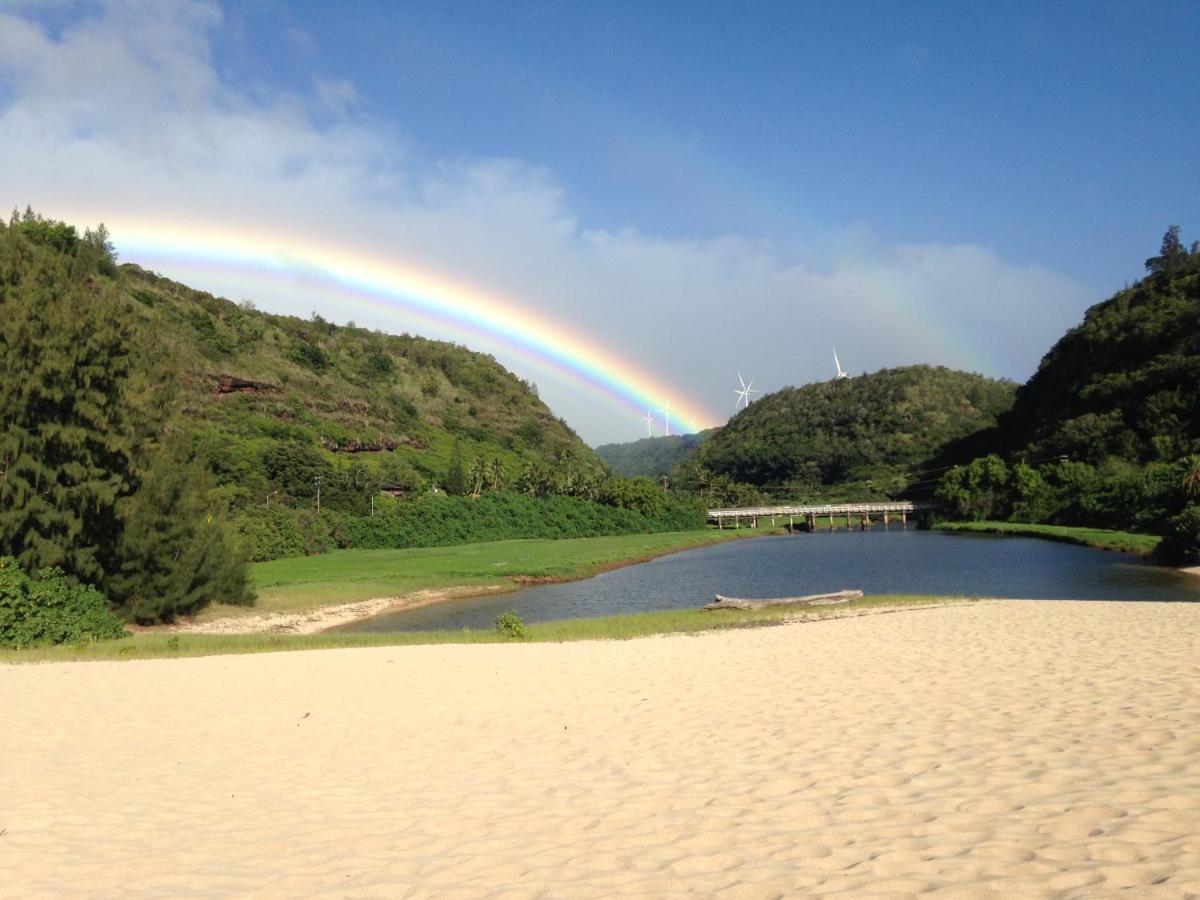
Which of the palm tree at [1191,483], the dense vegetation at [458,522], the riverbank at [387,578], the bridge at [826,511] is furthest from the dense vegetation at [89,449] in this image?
the bridge at [826,511]

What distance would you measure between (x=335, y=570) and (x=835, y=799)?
49.9m

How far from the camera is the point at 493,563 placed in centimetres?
5778

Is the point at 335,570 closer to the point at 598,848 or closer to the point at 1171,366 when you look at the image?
the point at 598,848

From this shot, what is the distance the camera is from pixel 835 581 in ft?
149

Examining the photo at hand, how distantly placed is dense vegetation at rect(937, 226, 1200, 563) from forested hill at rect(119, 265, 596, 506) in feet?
213

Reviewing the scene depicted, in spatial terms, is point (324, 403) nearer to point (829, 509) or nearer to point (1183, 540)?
point (829, 509)

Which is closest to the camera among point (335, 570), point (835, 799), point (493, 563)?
point (835, 799)

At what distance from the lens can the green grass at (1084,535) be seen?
54.9 meters

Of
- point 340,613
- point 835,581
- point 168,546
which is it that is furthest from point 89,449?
point 835,581

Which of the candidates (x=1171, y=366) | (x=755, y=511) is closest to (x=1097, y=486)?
(x=1171, y=366)

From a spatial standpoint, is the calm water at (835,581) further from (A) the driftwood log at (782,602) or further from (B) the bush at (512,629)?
(B) the bush at (512,629)

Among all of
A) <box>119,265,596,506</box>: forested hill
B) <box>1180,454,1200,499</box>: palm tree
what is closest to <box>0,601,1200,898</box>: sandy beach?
<box>1180,454,1200,499</box>: palm tree

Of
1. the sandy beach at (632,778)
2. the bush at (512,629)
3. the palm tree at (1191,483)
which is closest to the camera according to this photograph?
the sandy beach at (632,778)

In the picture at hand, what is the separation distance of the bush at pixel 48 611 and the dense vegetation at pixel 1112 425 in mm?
59342
